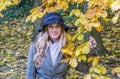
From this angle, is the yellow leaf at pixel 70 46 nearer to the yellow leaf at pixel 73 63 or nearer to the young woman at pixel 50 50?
the young woman at pixel 50 50

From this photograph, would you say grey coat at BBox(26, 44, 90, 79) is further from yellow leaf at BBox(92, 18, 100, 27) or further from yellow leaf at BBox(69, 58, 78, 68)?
yellow leaf at BBox(92, 18, 100, 27)

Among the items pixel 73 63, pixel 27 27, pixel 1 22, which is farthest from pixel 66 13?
pixel 73 63

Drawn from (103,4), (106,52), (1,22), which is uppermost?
(1,22)

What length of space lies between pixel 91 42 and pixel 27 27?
824cm

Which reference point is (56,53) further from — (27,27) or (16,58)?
(27,27)

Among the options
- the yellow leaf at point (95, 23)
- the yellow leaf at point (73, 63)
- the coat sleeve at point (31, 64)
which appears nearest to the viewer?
the yellow leaf at point (95, 23)

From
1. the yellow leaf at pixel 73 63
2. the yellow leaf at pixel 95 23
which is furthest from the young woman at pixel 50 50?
the yellow leaf at pixel 95 23

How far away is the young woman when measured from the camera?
346 centimetres

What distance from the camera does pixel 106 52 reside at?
693 cm

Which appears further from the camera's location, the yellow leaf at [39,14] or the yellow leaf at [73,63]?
the yellow leaf at [39,14]

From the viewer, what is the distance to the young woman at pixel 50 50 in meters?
3.46

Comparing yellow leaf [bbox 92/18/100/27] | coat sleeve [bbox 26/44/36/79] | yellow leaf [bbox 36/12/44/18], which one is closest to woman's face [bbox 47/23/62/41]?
yellow leaf [bbox 36/12/44/18]

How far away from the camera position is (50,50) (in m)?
3.53

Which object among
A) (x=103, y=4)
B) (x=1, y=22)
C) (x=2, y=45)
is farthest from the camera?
(x=1, y=22)
